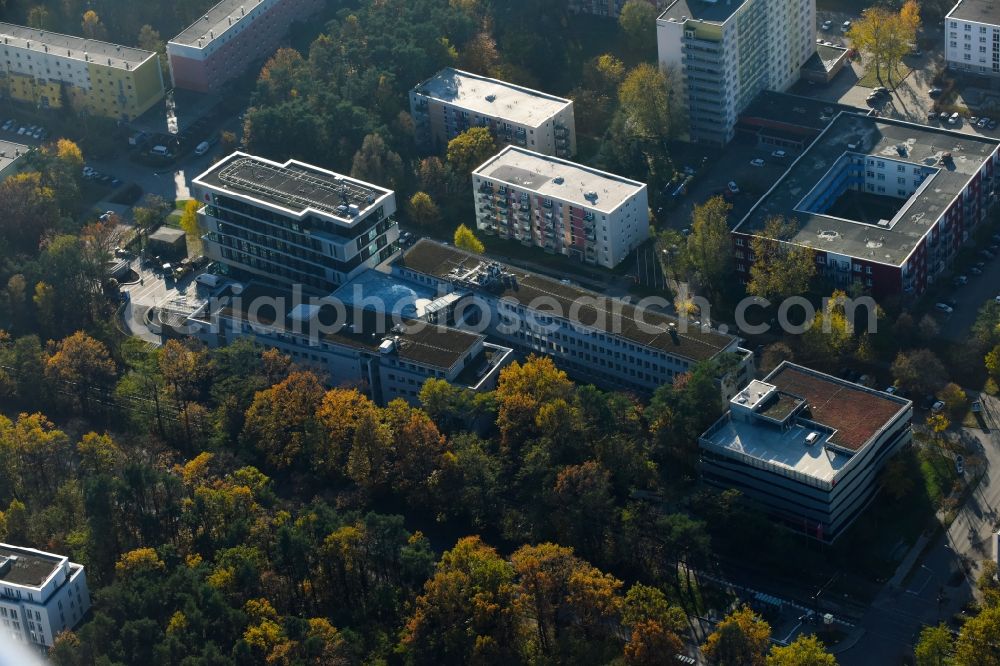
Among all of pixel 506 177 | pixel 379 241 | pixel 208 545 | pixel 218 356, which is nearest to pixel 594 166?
pixel 506 177

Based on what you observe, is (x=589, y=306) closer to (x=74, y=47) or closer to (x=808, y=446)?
(x=808, y=446)

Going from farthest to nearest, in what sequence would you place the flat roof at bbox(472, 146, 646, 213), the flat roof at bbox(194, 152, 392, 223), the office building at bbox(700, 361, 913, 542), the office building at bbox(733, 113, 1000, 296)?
the flat roof at bbox(472, 146, 646, 213), the flat roof at bbox(194, 152, 392, 223), the office building at bbox(733, 113, 1000, 296), the office building at bbox(700, 361, 913, 542)

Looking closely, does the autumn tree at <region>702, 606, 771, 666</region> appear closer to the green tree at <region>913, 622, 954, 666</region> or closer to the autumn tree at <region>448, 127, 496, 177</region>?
the green tree at <region>913, 622, 954, 666</region>

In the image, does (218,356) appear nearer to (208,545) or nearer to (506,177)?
(208,545)

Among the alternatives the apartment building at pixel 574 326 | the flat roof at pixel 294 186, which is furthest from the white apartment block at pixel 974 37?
the flat roof at pixel 294 186

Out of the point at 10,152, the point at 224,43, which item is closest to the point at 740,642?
the point at 10,152

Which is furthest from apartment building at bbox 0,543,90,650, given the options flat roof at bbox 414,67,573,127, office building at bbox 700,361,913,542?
flat roof at bbox 414,67,573,127
